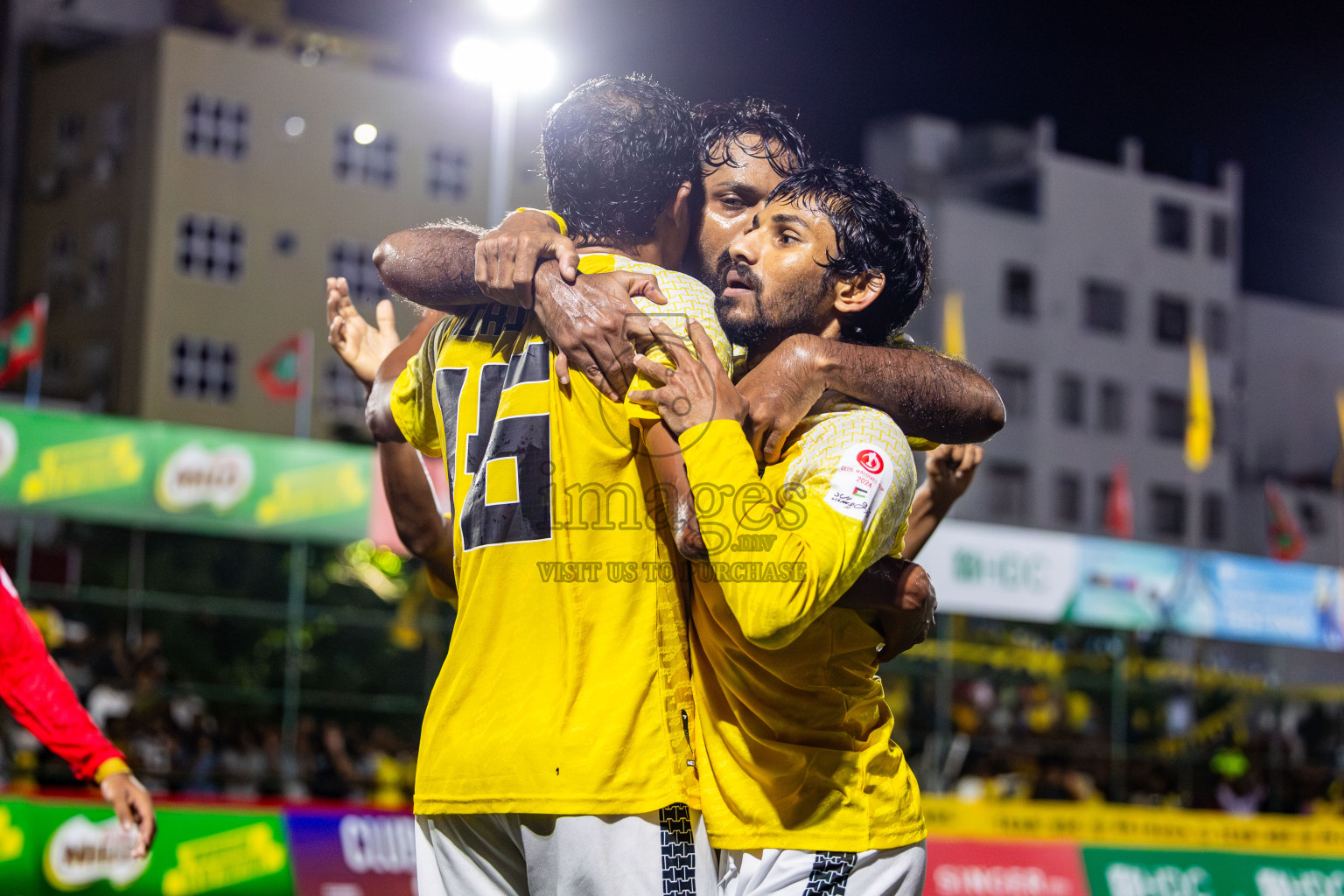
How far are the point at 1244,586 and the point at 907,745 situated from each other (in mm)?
4772

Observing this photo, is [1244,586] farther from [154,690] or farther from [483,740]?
[483,740]

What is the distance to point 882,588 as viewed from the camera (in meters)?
2.56

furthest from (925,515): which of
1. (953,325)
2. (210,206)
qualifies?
(953,325)

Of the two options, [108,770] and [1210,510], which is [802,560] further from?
[1210,510]

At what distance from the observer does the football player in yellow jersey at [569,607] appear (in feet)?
7.75

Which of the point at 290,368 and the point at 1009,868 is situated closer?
the point at 1009,868

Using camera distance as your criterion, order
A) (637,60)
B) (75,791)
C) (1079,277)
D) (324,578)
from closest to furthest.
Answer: (637,60)
(75,791)
(324,578)
(1079,277)

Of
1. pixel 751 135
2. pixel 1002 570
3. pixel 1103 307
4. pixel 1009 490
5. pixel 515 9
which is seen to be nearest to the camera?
pixel 751 135

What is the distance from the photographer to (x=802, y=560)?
91.6 inches

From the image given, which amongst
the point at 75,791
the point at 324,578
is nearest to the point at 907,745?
the point at 75,791

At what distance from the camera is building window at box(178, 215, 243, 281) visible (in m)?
34.1

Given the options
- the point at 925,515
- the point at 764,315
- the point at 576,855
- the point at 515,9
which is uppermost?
the point at 515,9

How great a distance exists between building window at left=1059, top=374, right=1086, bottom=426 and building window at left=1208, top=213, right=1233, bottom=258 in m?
7.45

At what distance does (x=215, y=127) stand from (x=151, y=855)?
2966 cm
